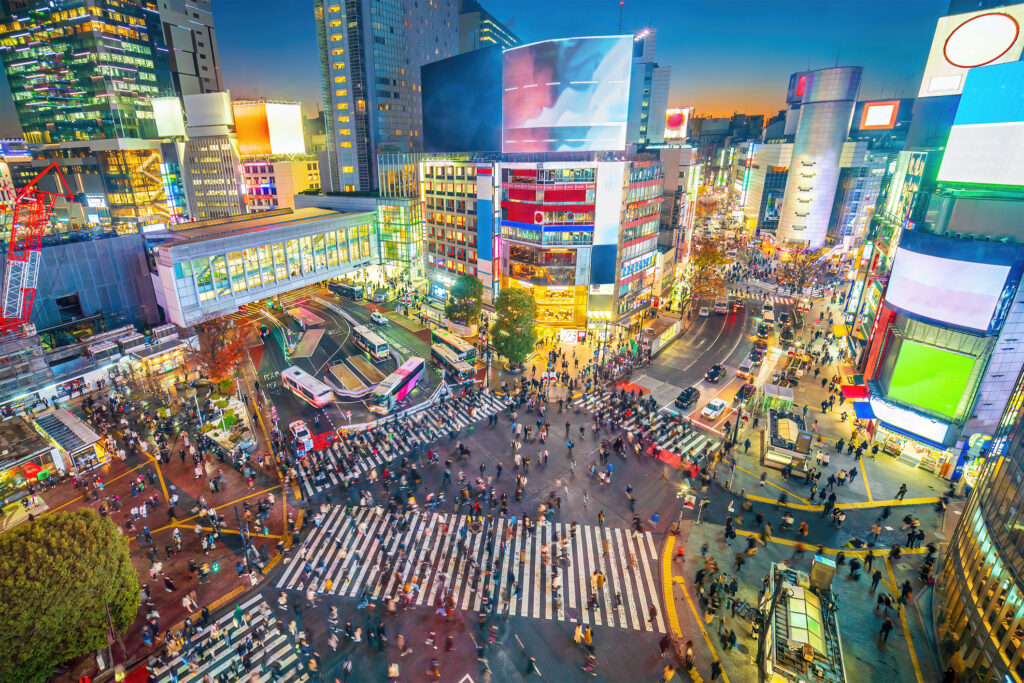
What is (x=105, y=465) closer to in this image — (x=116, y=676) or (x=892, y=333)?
(x=116, y=676)

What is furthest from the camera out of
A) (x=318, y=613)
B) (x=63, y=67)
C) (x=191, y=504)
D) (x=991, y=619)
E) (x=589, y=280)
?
(x=63, y=67)

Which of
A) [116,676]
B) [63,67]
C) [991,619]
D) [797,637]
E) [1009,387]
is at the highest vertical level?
[63,67]

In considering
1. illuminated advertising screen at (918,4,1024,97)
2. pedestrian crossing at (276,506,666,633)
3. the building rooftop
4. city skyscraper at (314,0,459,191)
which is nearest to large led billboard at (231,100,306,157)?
city skyscraper at (314,0,459,191)

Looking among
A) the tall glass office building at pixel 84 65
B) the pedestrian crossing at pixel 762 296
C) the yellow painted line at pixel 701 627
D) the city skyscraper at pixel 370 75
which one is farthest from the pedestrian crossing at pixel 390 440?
the tall glass office building at pixel 84 65

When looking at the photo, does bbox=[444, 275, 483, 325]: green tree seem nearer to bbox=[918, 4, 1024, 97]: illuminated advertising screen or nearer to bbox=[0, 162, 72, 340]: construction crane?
bbox=[0, 162, 72, 340]: construction crane

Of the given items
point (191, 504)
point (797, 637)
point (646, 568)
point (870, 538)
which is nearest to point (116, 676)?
point (191, 504)
